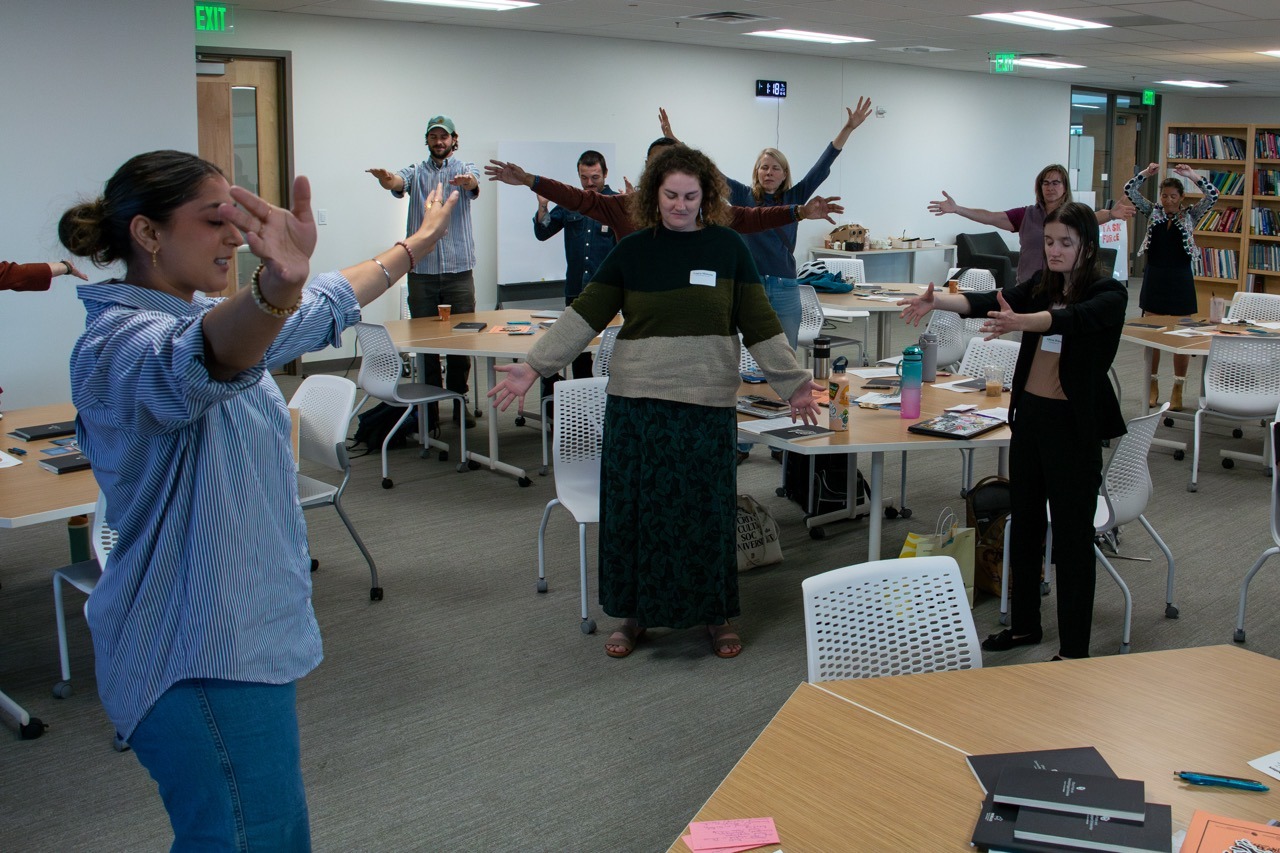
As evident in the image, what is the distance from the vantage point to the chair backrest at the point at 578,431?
4559mm

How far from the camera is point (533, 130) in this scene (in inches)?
434

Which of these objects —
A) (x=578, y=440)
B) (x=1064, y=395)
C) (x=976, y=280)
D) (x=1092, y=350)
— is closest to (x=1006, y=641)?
(x=1064, y=395)

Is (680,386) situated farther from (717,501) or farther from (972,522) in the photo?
(972,522)

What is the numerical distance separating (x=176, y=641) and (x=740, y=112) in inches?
480

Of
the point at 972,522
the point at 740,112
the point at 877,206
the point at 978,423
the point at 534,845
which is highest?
the point at 740,112

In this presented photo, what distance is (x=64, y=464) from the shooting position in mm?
3809

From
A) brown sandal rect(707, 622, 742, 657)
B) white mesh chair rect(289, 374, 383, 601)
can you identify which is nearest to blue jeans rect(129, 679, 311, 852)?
brown sandal rect(707, 622, 742, 657)

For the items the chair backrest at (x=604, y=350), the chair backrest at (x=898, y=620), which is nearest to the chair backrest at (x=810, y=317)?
the chair backrest at (x=604, y=350)

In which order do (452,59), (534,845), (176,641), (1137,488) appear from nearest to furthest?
(176,641) → (534,845) → (1137,488) → (452,59)

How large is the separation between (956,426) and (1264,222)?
8.93 metres

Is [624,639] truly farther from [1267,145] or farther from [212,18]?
[1267,145]

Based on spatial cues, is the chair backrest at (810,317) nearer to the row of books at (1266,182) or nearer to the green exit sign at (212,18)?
the green exit sign at (212,18)

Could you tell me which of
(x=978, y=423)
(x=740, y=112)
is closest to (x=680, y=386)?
(x=978, y=423)

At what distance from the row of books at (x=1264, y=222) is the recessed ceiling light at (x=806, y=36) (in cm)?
432
